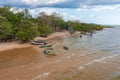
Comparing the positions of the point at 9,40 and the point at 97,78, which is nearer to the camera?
the point at 97,78

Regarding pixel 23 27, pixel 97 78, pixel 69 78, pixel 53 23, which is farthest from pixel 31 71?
pixel 53 23

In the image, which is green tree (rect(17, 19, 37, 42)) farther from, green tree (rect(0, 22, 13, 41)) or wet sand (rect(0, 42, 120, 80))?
wet sand (rect(0, 42, 120, 80))

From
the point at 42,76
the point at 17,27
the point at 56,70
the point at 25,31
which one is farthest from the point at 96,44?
the point at 42,76

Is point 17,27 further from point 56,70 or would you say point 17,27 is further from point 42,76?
point 42,76

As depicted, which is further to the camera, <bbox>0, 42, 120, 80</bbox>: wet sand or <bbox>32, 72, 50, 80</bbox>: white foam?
<bbox>0, 42, 120, 80</bbox>: wet sand

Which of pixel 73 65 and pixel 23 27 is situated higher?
pixel 23 27

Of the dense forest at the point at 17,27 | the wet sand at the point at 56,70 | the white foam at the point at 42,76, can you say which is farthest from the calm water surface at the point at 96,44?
the white foam at the point at 42,76

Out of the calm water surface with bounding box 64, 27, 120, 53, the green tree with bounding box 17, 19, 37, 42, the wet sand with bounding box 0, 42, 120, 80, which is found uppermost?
the green tree with bounding box 17, 19, 37, 42

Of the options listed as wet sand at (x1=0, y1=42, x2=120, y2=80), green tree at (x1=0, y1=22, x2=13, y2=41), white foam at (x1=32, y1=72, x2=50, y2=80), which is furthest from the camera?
green tree at (x1=0, y1=22, x2=13, y2=41)

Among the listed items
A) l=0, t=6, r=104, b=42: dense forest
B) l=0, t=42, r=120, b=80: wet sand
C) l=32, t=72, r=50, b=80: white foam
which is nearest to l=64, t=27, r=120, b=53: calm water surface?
l=0, t=6, r=104, b=42: dense forest

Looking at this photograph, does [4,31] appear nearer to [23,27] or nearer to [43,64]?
[23,27]

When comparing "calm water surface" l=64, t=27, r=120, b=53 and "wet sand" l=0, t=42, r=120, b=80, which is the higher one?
"wet sand" l=0, t=42, r=120, b=80
